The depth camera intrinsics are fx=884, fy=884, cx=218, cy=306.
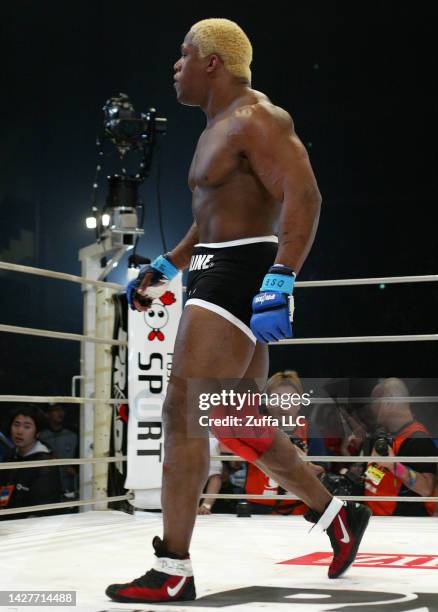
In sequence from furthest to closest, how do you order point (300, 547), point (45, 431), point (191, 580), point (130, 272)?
point (45, 431) → point (130, 272) → point (300, 547) → point (191, 580)

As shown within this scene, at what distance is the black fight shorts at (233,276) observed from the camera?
5.56 ft

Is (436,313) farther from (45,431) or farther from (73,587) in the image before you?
(73,587)

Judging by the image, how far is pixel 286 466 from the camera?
1.83m

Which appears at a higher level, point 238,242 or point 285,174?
point 285,174

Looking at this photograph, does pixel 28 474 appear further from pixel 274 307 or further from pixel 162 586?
pixel 274 307

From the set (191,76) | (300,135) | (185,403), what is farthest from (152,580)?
(300,135)

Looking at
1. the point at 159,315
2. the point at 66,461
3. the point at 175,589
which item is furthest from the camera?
the point at 159,315

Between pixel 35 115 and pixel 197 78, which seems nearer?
pixel 197 78

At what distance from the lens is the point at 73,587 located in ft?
5.52

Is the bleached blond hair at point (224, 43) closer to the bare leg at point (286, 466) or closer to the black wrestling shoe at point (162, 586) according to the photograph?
the bare leg at point (286, 466)

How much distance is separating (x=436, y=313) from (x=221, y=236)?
4.71 m

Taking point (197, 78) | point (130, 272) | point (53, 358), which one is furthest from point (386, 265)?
point (197, 78)

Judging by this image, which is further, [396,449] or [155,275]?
[396,449]

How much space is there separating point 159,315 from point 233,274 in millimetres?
1373
